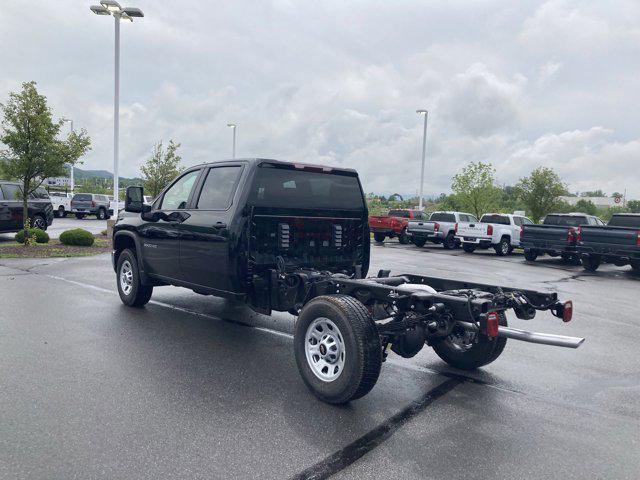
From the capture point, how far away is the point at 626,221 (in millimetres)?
18000

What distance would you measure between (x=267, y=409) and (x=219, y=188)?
9.57 ft

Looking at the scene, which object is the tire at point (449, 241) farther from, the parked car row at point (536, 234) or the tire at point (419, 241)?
the tire at point (419, 241)

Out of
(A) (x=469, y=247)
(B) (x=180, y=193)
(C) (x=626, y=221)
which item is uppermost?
(B) (x=180, y=193)

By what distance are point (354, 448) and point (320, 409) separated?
707 millimetres

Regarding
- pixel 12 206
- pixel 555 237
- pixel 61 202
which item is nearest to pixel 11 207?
pixel 12 206

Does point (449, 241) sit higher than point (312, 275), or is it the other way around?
point (312, 275)

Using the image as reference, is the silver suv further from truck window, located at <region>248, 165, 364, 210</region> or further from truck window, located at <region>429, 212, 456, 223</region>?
truck window, located at <region>248, 165, 364, 210</region>

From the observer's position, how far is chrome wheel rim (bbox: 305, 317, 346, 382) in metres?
4.32

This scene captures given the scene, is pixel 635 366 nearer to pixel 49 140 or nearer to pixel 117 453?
pixel 117 453

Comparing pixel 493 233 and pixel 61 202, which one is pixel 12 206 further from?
pixel 61 202

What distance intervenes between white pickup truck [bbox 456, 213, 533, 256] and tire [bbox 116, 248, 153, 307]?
56.0ft

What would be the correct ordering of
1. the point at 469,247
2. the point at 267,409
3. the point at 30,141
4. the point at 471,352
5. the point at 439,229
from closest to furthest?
1. the point at 267,409
2. the point at 471,352
3. the point at 30,141
4. the point at 469,247
5. the point at 439,229

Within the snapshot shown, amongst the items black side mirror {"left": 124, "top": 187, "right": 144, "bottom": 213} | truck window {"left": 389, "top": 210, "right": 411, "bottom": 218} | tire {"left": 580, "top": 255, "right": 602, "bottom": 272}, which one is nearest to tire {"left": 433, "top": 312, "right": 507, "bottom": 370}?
black side mirror {"left": 124, "top": 187, "right": 144, "bottom": 213}

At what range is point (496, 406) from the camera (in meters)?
4.43
